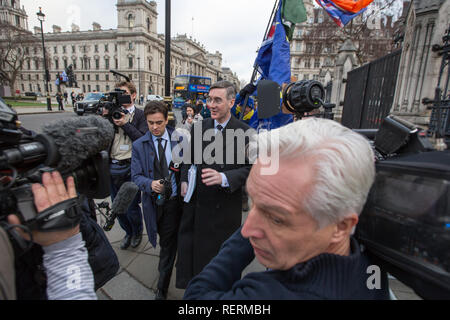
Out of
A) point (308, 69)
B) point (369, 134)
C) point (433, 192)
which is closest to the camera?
point (433, 192)

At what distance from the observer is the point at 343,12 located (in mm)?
3340

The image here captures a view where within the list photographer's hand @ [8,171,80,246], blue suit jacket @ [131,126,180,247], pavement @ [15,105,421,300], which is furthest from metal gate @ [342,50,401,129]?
photographer's hand @ [8,171,80,246]

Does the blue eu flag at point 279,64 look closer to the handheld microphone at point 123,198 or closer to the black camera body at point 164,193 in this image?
the black camera body at point 164,193

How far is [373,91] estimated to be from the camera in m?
7.04

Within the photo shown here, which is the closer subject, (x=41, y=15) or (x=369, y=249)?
(x=369, y=249)

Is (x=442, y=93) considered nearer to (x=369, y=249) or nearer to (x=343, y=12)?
(x=343, y=12)

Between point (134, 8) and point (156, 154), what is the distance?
7453cm

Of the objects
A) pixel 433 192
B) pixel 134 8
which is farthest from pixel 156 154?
pixel 134 8

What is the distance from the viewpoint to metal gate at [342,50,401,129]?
20.5 ft

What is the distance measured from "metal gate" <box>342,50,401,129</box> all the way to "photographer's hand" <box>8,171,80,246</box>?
23.2 feet

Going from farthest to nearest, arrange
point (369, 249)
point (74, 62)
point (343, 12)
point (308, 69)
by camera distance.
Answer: point (74, 62)
point (308, 69)
point (343, 12)
point (369, 249)

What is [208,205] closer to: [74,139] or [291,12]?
[74,139]

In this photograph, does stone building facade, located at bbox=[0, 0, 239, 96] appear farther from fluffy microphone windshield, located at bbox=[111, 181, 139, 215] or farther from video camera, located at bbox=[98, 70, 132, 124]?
fluffy microphone windshield, located at bbox=[111, 181, 139, 215]

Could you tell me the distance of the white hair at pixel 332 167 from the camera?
758mm
